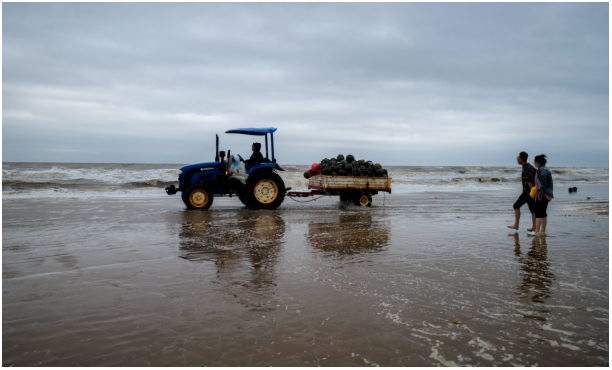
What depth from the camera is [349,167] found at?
13.0 metres

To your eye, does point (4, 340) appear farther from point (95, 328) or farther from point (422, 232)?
point (422, 232)

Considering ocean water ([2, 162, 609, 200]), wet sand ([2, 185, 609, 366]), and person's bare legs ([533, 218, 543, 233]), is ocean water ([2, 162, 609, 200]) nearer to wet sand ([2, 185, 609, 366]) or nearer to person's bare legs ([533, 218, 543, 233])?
wet sand ([2, 185, 609, 366])

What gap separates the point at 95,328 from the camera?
121 inches

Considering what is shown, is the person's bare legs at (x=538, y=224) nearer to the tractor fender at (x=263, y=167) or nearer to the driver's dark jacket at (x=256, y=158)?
the tractor fender at (x=263, y=167)

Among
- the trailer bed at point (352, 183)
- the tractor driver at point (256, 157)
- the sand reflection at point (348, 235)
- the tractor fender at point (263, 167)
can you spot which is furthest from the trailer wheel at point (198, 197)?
the sand reflection at point (348, 235)

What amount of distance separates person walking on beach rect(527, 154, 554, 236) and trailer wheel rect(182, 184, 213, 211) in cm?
780

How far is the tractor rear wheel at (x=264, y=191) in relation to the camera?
1200 cm

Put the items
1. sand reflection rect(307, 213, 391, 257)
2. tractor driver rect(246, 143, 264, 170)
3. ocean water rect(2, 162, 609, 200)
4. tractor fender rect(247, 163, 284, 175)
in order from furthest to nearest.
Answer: ocean water rect(2, 162, 609, 200) < tractor driver rect(246, 143, 264, 170) < tractor fender rect(247, 163, 284, 175) < sand reflection rect(307, 213, 391, 257)

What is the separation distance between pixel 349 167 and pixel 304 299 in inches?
A: 373

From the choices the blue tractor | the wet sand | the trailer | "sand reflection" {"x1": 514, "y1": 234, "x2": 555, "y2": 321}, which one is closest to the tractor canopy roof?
the blue tractor

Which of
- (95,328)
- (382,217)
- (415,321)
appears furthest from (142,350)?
(382,217)

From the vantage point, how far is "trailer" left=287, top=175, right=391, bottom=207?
41.5 feet

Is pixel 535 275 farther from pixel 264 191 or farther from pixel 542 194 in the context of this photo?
pixel 264 191

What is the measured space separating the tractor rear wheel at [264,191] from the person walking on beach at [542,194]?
6511 mm
